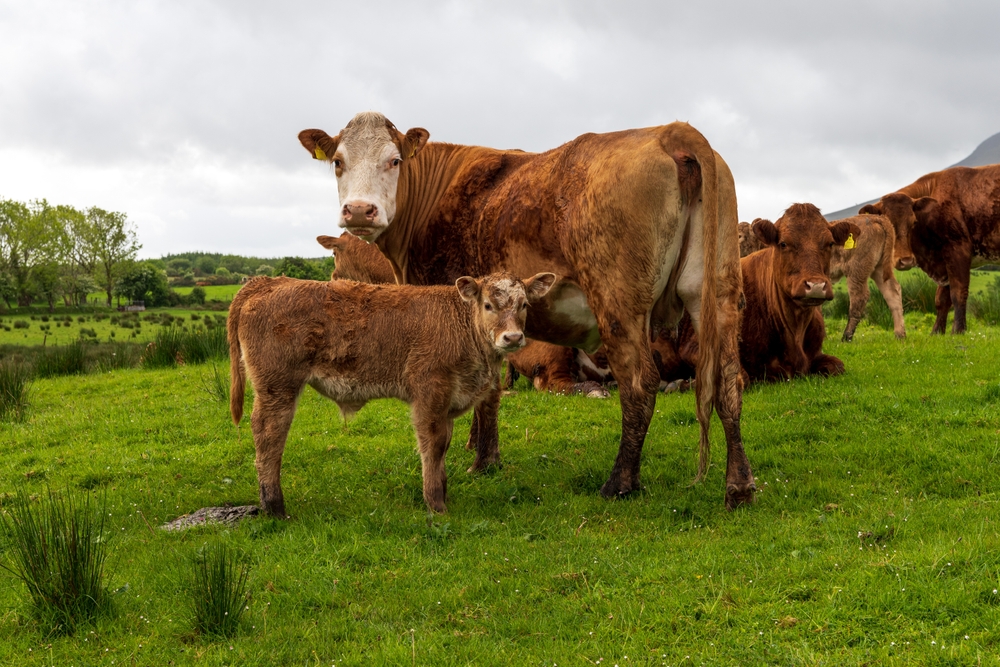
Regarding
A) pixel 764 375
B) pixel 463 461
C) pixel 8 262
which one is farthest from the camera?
pixel 8 262

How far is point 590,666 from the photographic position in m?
4.35

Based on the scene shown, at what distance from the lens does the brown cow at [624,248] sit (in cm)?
662

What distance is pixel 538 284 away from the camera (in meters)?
6.85

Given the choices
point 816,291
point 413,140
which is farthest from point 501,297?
point 816,291

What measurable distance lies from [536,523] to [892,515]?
2712mm

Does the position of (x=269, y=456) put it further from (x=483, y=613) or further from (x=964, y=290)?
(x=964, y=290)

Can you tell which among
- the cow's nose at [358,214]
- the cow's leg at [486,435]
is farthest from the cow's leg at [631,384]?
the cow's nose at [358,214]

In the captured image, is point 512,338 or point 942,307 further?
point 942,307

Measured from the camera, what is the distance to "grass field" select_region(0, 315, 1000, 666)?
460 centimetres

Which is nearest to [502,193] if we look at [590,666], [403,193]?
[403,193]

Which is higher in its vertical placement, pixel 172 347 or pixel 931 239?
pixel 931 239

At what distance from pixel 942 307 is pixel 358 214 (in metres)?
12.2

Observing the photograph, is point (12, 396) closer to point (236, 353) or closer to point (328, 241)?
point (328, 241)

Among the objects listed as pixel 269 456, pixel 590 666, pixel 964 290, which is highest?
pixel 964 290
